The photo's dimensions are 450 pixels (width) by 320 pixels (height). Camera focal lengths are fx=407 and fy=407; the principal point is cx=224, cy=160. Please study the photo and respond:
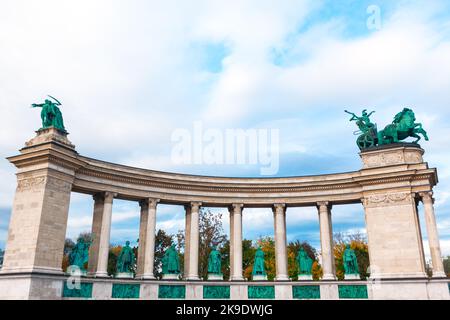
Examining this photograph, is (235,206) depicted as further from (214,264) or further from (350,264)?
(350,264)

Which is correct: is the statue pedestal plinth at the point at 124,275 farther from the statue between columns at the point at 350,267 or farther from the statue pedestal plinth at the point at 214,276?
the statue between columns at the point at 350,267

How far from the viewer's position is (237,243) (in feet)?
141

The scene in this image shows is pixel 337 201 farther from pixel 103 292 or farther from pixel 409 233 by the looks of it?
pixel 103 292

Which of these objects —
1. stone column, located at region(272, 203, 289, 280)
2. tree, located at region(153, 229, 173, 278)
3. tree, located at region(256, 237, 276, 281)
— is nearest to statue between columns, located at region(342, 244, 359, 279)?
stone column, located at region(272, 203, 289, 280)

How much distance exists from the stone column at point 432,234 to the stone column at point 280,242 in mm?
13907

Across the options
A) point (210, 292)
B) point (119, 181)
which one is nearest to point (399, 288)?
point (210, 292)

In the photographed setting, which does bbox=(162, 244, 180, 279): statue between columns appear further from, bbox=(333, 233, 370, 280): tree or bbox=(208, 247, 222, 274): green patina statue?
bbox=(333, 233, 370, 280): tree

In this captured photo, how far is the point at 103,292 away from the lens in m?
36.4

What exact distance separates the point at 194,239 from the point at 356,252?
41.8 meters

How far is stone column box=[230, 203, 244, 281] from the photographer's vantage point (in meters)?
41.9

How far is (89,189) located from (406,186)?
31141 mm

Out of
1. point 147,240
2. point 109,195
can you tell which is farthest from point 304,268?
point 109,195

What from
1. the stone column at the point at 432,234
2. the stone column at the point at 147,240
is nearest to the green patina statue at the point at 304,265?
the stone column at the point at 432,234

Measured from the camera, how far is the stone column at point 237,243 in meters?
41.9
